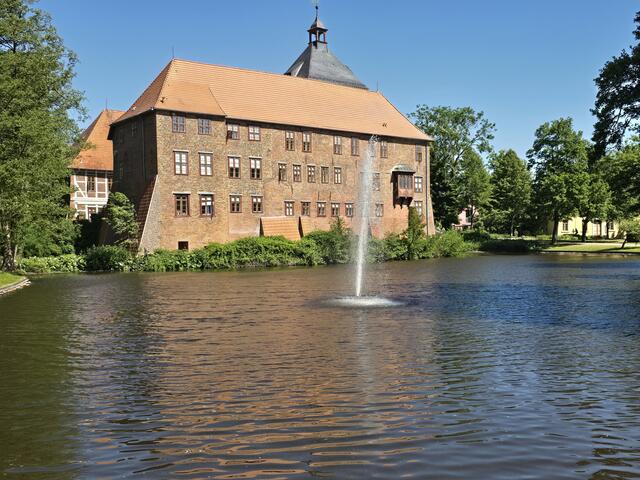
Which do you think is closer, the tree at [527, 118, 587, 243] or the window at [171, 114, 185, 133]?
the window at [171, 114, 185, 133]

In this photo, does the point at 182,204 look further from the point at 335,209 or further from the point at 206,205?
the point at 335,209

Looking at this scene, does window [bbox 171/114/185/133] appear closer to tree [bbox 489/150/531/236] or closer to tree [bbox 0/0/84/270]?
tree [bbox 0/0/84/270]

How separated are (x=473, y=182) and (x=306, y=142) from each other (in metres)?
30.0

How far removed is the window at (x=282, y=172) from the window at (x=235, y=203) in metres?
4.47

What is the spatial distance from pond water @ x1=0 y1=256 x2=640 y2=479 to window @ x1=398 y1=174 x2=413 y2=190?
4288 cm

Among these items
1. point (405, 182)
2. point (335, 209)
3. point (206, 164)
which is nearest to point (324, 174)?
point (335, 209)

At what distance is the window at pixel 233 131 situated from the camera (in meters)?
53.6

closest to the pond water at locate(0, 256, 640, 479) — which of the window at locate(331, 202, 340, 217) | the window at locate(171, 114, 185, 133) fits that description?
the window at locate(171, 114, 185, 133)

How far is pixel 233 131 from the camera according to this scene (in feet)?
177

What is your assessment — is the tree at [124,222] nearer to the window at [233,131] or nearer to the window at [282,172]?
the window at [233,131]

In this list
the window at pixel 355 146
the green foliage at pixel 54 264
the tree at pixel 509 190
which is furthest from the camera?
the tree at pixel 509 190

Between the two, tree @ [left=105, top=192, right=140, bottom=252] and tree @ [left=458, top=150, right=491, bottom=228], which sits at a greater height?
tree @ [left=458, top=150, right=491, bottom=228]

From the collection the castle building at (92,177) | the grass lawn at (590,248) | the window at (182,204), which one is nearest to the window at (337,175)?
the window at (182,204)

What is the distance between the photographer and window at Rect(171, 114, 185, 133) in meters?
50.4
